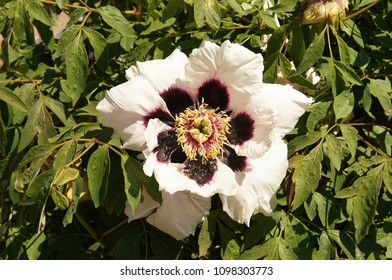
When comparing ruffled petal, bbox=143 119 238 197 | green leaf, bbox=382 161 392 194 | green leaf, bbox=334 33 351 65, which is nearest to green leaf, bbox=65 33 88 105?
ruffled petal, bbox=143 119 238 197

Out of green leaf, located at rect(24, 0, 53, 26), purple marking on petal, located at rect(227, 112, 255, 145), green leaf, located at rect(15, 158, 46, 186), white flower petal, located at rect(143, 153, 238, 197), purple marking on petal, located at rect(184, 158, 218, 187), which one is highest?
green leaf, located at rect(24, 0, 53, 26)

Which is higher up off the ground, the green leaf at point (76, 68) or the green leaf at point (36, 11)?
the green leaf at point (36, 11)

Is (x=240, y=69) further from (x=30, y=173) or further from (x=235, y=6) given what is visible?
(x=30, y=173)

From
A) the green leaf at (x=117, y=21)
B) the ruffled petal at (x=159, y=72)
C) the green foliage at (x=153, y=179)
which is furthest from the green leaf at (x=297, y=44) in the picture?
the green leaf at (x=117, y=21)

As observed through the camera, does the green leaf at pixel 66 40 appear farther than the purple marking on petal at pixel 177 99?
Yes

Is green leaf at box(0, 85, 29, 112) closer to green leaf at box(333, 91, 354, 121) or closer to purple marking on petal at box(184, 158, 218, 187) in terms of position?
purple marking on petal at box(184, 158, 218, 187)

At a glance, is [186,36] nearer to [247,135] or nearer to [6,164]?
[247,135]

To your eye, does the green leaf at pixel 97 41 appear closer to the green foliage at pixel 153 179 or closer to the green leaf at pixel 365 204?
the green foliage at pixel 153 179
